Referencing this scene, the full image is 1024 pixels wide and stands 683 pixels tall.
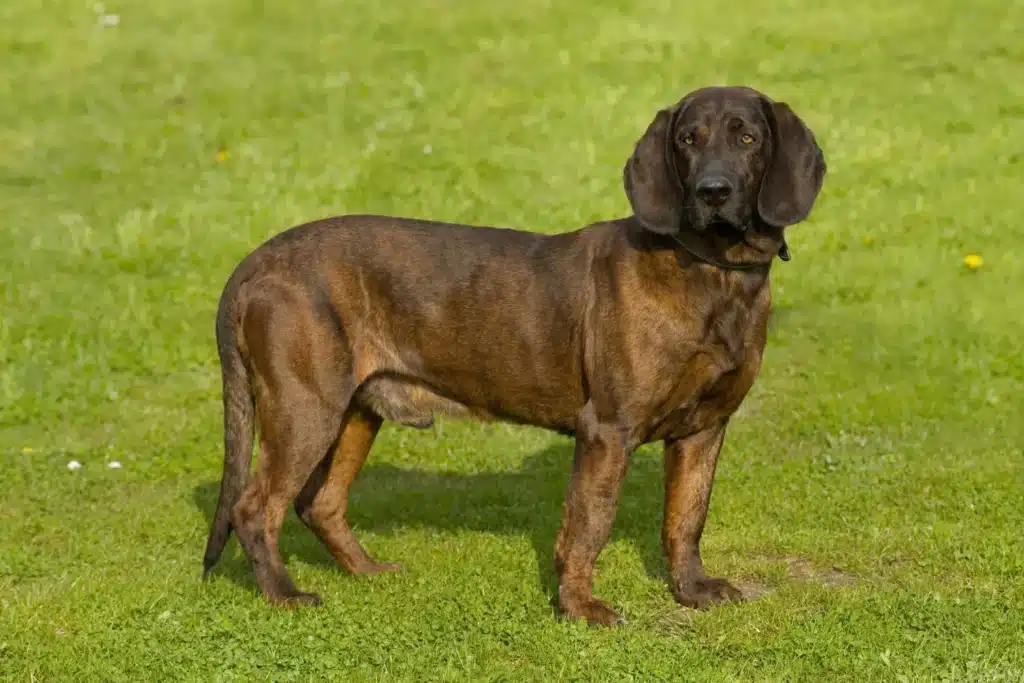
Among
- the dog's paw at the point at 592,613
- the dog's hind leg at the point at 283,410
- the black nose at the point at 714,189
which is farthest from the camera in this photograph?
the dog's hind leg at the point at 283,410

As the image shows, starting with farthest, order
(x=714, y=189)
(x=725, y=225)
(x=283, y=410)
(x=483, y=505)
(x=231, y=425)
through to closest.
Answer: (x=483, y=505), (x=231, y=425), (x=283, y=410), (x=725, y=225), (x=714, y=189)

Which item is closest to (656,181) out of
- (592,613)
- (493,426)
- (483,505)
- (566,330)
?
(566,330)

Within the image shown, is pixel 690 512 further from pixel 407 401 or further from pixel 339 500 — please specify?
pixel 339 500

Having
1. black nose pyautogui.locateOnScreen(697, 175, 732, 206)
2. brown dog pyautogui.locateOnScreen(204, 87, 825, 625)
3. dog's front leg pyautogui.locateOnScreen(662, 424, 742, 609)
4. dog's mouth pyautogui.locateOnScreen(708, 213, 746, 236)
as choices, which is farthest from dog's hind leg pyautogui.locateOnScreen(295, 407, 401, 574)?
black nose pyautogui.locateOnScreen(697, 175, 732, 206)

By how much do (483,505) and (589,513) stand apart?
220cm

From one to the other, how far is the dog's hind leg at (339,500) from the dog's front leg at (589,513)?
4.05 ft

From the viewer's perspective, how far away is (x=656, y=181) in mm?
6562

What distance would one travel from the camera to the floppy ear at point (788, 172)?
643 centimetres

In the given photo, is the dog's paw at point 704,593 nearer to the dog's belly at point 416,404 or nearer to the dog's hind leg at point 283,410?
the dog's belly at point 416,404

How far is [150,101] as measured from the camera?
17.3 m

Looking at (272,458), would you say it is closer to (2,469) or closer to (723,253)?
(723,253)

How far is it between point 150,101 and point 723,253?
1215cm

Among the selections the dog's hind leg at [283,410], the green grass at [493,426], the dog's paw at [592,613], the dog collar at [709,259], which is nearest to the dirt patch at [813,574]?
the green grass at [493,426]

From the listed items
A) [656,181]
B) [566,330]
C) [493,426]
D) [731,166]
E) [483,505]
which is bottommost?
[493,426]
